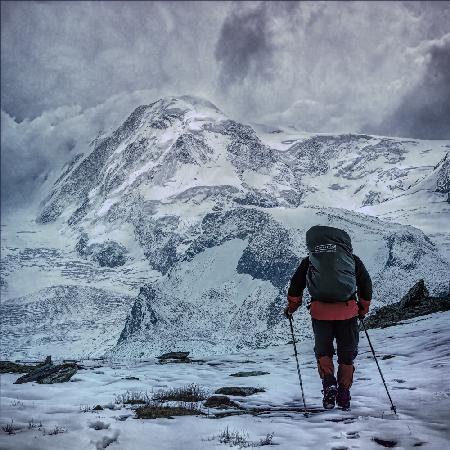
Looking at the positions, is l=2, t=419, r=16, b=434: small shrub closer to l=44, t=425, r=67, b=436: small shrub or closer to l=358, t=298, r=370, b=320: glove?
l=44, t=425, r=67, b=436: small shrub

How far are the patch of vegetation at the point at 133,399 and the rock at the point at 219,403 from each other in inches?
44.9

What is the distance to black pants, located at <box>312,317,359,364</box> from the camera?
8469 millimetres

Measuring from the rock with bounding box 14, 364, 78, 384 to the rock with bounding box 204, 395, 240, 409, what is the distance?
15.2 ft

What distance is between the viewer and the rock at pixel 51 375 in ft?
41.0

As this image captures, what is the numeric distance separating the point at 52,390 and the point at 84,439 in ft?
16.4

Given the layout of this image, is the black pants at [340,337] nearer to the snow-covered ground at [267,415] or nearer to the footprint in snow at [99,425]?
the snow-covered ground at [267,415]

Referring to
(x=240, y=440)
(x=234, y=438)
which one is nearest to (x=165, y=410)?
(x=234, y=438)

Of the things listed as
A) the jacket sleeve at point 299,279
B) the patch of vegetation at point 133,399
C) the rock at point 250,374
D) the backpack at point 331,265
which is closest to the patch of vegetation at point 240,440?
the backpack at point 331,265

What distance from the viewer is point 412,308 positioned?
2703 centimetres

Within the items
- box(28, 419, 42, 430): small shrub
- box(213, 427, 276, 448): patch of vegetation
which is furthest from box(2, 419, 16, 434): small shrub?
box(213, 427, 276, 448): patch of vegetation

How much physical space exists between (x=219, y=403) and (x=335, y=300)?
3.02m

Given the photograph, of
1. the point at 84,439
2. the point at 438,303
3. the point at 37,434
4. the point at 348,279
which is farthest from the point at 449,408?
the point at 438,303

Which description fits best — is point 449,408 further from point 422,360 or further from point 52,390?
point 52,390

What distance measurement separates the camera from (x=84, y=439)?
21.4 ft
